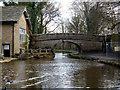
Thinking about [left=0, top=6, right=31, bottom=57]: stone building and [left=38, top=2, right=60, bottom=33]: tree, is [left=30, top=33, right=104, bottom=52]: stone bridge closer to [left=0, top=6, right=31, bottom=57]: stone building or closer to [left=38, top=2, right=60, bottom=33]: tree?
[left=0, top=6, right=31, bottom=57]: stone building

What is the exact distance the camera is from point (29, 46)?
23562mm

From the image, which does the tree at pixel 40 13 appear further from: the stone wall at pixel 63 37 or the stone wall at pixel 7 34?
the stone wall at pixel 7 34

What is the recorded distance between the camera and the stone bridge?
2334 centimetres

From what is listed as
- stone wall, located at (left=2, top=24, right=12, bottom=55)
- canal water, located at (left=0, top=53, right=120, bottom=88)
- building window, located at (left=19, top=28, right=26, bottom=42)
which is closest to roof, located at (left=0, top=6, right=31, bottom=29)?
stone wall, located at (left=2, top=24, right=12, bottom=55)

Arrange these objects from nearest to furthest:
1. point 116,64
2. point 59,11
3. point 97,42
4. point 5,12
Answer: point 116,64, point 5,12, point 97,42, point 59,11

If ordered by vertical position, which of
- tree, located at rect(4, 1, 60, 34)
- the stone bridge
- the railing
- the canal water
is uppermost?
tree, located at rect(4, 1, 60, 34)

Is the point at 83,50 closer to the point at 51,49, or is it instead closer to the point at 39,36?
the point at 51,49

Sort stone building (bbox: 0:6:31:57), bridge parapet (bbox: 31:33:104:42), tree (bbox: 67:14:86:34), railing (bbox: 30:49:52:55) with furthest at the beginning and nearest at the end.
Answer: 1. tree (bbox: 67:14:86:34)
2. bridge parapet (bbox: 31:33:104:42)
3. railing (bbox: 30:49:52:55)
4. stone building (bbox: 0:6:31:57)

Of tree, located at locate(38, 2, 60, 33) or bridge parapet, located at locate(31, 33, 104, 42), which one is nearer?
bridge parapet, located at locate(31, 33, 104, 42)

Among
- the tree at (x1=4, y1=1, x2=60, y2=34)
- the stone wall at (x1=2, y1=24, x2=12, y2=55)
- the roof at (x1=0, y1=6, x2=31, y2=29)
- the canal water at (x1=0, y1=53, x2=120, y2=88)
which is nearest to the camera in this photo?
the canal water at (x1=0, y1=53, x2=120, y2=88)

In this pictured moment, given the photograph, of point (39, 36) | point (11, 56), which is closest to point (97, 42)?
point (39, 36)

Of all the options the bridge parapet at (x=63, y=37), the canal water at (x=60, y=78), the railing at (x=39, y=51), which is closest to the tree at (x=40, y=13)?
the bridge parapet at (x=63, y=37)

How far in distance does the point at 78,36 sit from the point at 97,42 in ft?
10.8

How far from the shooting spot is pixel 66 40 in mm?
23781
